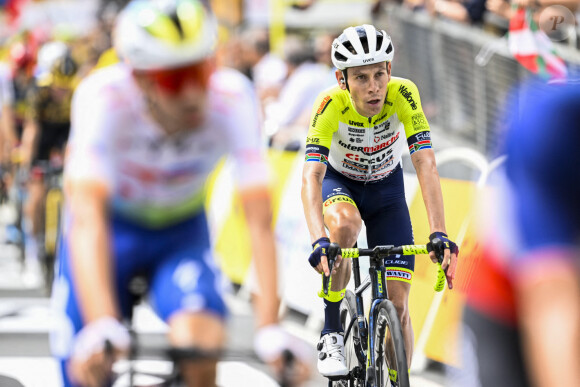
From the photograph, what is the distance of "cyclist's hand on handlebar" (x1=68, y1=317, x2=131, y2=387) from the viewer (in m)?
2.93

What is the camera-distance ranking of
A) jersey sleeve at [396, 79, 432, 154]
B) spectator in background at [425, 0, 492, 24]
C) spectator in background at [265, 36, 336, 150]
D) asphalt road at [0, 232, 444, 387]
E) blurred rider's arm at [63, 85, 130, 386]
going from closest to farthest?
blurred rider's arm at [63, 85, 130, 386], jersey sleeve at [396, 79, 432, 154], asphalt road at [0, 232, 444, 387], spectator in background at [425, 0, 492, 24], spectator in background at [265, 36, 336, 150]

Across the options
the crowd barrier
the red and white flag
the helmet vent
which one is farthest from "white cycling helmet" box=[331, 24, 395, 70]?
the red and white flag

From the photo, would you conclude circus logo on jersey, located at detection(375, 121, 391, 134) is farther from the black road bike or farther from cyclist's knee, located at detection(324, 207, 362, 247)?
the black road bike

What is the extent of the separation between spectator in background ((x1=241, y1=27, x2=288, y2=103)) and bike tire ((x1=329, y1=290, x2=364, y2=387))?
277 inches

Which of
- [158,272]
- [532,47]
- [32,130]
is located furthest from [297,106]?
[158,272]

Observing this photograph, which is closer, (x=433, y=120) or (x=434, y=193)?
(x=434, y=193)

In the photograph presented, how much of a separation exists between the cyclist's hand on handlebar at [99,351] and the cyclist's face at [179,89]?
0.78 m

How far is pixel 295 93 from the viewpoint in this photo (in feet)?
35.2

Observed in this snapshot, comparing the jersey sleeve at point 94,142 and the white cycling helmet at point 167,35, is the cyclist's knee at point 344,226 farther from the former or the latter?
the white cycling helmet at point 167,35

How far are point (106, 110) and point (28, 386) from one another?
4213 mm

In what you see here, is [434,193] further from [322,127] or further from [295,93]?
[295,93]

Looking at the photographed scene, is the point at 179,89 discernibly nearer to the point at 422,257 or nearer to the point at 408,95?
the point at 408,95

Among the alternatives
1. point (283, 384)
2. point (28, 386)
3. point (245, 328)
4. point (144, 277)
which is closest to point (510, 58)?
point (245, 328)

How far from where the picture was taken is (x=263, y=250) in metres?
3.35
